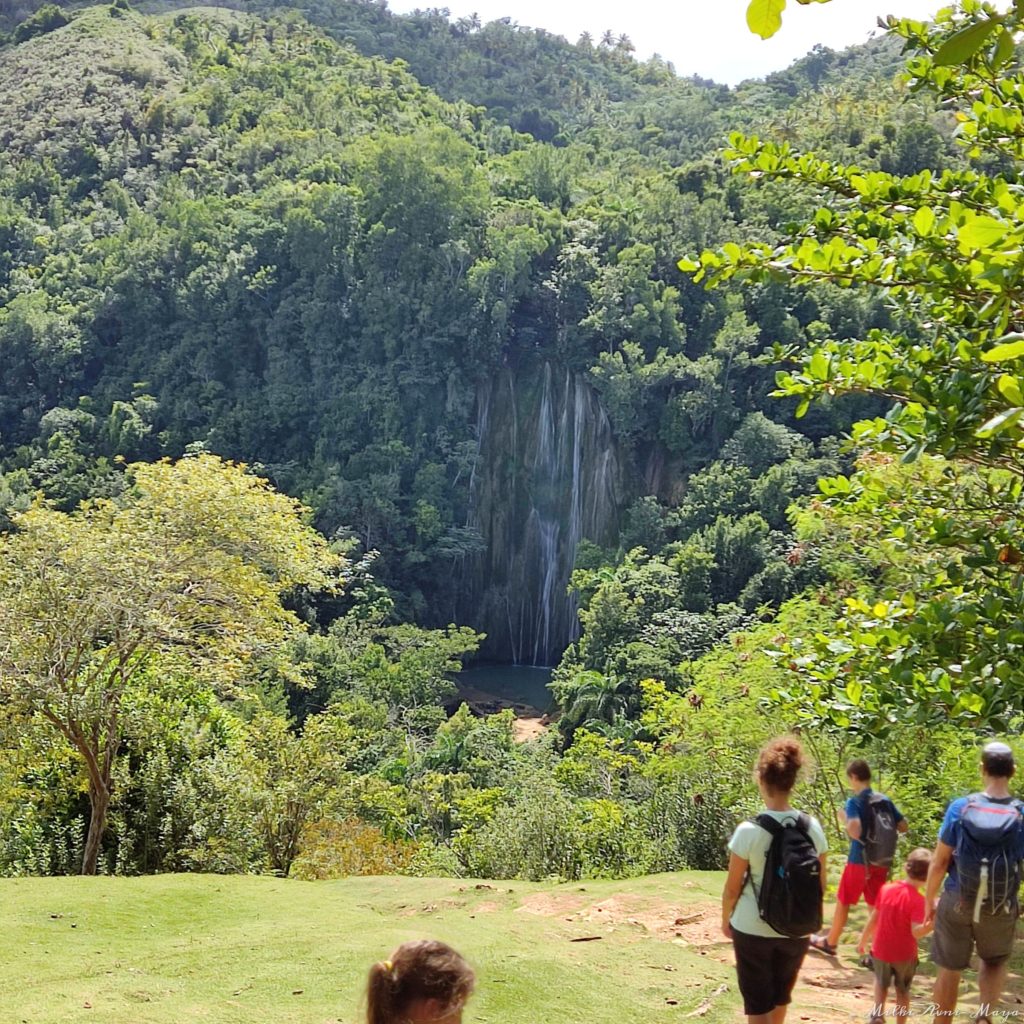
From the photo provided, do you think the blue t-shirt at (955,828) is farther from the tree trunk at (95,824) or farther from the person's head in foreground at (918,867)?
the tree trunk at (95,824)

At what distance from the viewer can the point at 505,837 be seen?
10859 millimetres

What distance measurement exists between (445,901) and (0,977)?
9.95 feet

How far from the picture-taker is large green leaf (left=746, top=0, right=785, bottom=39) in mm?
1200

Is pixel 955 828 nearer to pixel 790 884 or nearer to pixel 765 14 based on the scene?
pixel 790 884

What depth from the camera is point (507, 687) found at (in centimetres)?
3048

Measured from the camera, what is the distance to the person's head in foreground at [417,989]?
208cm

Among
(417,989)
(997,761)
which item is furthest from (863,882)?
(417,989)

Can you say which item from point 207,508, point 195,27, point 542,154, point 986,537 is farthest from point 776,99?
point 986,537

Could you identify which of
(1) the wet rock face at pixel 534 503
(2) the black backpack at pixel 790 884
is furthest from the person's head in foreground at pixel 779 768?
(1) the wet rock face at pixel 534 503

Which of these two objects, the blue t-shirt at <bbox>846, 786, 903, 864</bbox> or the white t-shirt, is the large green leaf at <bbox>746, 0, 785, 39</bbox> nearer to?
the white t-shirt

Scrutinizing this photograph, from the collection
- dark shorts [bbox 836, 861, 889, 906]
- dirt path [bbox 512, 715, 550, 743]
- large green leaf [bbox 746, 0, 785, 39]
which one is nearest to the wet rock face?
dirt path [bbox 512, 715, 550, 743]

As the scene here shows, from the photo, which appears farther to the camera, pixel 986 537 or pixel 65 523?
pixel 65 523

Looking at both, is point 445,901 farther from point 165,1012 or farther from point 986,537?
point 986,537

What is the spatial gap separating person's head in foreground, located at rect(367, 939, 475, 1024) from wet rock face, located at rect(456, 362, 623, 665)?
2992 cm
